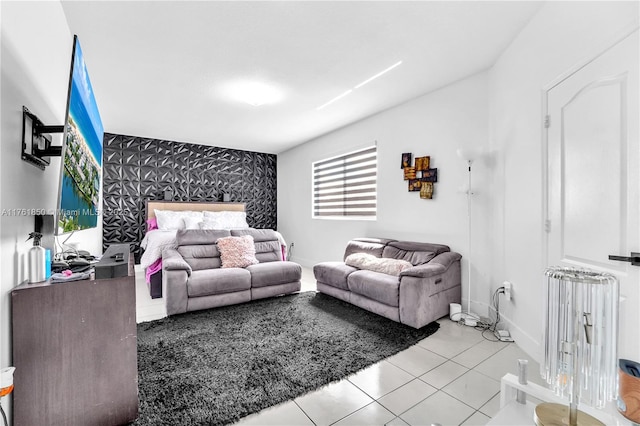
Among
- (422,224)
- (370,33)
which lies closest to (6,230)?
(370,33)

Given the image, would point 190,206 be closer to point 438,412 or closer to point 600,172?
point 438,412

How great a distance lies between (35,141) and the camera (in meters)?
1.53

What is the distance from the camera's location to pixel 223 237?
409 centimetres

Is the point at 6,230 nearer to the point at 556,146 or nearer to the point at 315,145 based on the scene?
the point at 556,146

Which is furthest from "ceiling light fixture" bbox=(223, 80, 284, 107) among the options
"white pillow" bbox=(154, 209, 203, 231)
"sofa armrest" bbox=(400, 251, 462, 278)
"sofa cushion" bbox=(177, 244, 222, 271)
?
"white pillow" bbox=(154, 209, 203, 231)

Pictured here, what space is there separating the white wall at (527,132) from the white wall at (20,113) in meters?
2.78

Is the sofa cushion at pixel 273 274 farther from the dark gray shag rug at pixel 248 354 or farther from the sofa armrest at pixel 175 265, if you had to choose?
the sofa armrest at pixel 175 265

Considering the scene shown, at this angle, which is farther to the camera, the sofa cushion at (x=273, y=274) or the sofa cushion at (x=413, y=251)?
the sofa cushion at (x=273, y=274)

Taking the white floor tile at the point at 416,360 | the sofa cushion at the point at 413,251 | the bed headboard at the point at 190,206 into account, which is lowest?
the white floor tile at the point at 416,360

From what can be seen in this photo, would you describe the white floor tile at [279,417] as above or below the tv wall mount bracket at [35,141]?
below

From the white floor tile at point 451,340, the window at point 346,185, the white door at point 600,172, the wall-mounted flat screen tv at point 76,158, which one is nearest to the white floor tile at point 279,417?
the white floor tile at point 451,340

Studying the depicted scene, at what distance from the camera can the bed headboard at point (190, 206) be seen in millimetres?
5527

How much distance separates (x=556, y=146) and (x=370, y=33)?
5.46 feet

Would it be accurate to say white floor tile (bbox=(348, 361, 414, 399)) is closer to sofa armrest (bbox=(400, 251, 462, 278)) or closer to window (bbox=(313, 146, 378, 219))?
sofa armrest (bbox=(400, 251, 462, 278))
